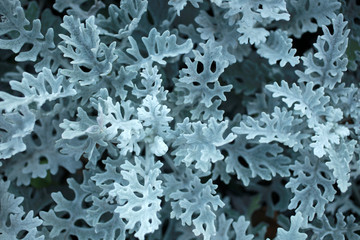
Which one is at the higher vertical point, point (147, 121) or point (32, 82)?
point (32, 82)

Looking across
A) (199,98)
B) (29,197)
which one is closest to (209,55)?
(199,98)

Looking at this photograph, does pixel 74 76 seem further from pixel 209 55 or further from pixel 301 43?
pixel 301 43

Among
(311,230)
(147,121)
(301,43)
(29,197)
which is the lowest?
(311,230)

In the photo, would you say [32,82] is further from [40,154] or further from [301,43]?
[301,43]

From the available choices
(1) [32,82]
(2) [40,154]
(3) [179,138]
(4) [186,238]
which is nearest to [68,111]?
(2) [40,154]

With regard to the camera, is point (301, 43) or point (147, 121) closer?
point (147, 121)

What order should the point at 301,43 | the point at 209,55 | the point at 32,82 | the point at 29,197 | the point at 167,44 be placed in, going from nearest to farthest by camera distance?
the point at 32,82 < the point at 209,55 < the point at 167,44 < the point at 29,197 < the point at 301,43

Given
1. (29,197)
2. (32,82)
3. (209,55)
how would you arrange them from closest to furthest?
(32,82), (209,55), (29,197)

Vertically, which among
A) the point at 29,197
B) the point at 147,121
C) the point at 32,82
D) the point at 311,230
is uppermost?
the point at 32,82

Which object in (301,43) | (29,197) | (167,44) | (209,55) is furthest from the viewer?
(301,43)
